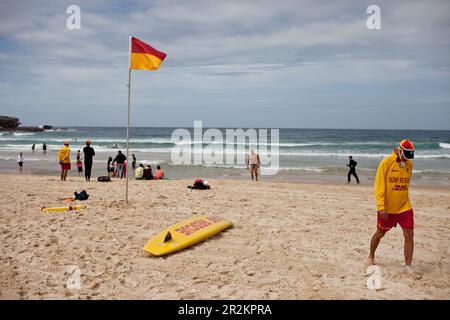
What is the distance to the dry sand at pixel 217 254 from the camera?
176 inches

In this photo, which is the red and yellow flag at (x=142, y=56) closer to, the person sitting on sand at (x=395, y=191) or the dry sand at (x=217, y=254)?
the dry sand at (x=217, y=254)

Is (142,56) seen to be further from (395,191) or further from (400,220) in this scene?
(400,220)

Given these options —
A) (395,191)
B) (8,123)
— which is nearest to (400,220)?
(395,191)

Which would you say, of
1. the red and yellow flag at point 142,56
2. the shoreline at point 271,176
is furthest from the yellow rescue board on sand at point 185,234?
the shoreline at point 271,176

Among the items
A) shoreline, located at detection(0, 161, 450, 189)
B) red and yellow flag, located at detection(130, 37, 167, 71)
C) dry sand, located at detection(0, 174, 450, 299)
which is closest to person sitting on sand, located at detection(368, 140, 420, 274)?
dry sand, located at detection(0, 174, 450, 299)

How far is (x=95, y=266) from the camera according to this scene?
512 centimetres

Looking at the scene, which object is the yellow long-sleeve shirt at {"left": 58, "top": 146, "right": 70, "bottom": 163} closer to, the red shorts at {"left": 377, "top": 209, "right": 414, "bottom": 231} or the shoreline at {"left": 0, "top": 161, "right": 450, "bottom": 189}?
the shoreline at {"left": 0, "top": 161, "right": 450, "bottom": 189}

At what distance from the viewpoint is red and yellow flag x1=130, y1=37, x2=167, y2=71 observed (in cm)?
797

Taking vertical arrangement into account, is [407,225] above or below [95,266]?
above

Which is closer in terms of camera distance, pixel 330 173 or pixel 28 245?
pixel 28 245

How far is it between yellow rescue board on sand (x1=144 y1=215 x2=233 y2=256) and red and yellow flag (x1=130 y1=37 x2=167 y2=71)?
355 cm
